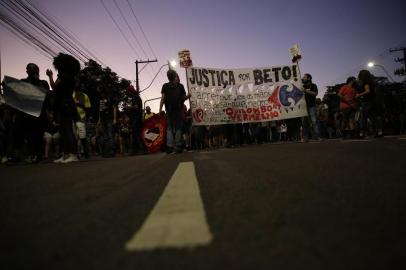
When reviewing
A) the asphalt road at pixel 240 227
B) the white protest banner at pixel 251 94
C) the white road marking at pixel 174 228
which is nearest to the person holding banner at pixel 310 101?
the white protest banner at pixel 251 94

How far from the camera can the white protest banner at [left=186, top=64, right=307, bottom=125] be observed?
10430 mm

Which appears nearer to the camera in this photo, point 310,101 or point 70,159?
point 70,159

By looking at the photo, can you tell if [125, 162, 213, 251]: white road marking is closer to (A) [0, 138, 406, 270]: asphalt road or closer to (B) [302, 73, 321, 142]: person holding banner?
(A) [0, 138, 406, 270]: asphalt road

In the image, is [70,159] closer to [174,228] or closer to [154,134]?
[154,134]

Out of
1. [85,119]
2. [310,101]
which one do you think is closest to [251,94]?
[310,101]

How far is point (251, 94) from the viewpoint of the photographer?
1094cm

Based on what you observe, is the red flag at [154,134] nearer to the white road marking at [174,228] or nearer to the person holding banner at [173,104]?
the person holding banner at [173,104]

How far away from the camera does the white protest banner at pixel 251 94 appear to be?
34.2ft

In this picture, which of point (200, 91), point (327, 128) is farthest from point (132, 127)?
point (327, 128)

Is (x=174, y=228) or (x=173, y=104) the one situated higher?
(x=173, y=104)

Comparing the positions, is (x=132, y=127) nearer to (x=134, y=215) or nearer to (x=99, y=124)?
(x=99, y=124)

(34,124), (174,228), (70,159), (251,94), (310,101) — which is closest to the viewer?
(174,228)

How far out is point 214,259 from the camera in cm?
73

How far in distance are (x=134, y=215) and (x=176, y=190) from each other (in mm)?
436
